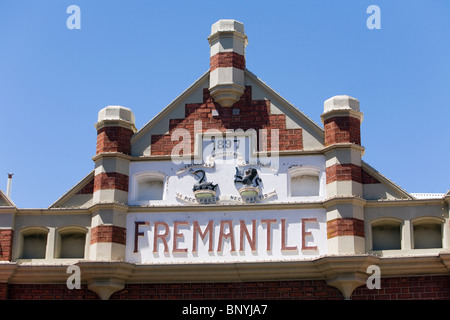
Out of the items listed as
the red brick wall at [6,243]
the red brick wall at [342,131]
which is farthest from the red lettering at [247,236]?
the red brick wall at [6,243]

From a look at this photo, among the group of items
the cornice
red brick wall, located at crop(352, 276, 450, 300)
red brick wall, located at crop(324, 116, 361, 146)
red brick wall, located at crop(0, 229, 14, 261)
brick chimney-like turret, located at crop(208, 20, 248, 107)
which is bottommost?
red brick wall, located at crop(352, 276, 450, 300)

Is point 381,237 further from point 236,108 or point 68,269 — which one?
point 68,269

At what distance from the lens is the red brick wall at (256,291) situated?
2033cm

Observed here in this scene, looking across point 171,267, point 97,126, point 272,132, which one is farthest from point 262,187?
point 97,126

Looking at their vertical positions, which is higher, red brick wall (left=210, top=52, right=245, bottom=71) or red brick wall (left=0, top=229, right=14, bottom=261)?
red brick wall (left=210, top=52, right=245, bottom=71)

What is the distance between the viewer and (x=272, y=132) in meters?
22.3

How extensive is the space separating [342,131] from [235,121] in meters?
3.07

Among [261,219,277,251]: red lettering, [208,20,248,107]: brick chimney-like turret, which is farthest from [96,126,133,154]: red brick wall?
[261,219,277,251]: red lettering

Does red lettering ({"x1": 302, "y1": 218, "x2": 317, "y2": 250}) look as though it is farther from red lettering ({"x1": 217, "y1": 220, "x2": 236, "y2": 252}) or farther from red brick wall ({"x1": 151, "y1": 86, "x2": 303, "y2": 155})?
red brick wall ({"x1": 151, "y1": 86, "x2": 303, "y2": 155})

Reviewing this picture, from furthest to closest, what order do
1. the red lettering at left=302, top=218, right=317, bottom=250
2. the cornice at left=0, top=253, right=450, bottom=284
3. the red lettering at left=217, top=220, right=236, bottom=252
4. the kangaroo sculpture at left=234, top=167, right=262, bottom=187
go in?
1. the kangaroo sculpture at left=234, top=167, right=262, bottom=187
2. the red lettering at left=217, top=220, right=236, bottom=252
3. the red lettering at left=302, top=218, right=317, bottom=250
4. the cornice at left=0, top=253, right=450, bottom=284

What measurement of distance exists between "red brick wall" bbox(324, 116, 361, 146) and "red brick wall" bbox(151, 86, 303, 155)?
84cm

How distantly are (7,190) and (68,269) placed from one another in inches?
189

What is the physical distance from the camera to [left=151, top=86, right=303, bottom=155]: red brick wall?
73.1 feet

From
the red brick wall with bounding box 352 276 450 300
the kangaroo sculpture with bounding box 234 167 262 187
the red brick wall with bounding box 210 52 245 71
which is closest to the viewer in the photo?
the red brick wall with bounding box 352 276 450 300
